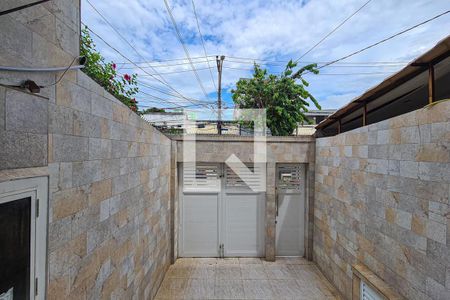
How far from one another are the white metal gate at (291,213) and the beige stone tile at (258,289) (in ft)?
4.08

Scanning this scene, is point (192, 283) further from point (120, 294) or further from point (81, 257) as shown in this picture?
point (81, 257)

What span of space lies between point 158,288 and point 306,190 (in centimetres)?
360

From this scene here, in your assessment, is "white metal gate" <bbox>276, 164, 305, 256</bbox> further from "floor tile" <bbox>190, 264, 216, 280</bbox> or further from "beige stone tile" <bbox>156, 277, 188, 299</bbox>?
"beige stone tile" <bbox>156, 277, 188, 299</bbox>

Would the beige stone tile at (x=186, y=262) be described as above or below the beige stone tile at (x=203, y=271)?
above

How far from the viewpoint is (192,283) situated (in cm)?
454

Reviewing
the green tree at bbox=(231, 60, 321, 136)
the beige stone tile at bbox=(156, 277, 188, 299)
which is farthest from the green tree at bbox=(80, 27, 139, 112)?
the green tree at bbox=(231, 60, 321, 136)

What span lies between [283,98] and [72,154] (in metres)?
6.29

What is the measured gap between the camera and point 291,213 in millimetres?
5656

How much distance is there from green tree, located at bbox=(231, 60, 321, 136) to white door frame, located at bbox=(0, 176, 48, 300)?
20.1ft

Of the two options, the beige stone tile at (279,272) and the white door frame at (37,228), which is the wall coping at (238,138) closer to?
the beige stone tile at (279,272)

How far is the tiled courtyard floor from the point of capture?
420cm

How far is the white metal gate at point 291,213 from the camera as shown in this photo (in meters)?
5.64

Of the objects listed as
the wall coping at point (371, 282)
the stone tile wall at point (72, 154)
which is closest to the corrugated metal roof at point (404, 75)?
the wall coping at point (371, 282)

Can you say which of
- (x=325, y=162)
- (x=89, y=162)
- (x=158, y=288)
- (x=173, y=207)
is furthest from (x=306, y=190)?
(x=89, y=162)
